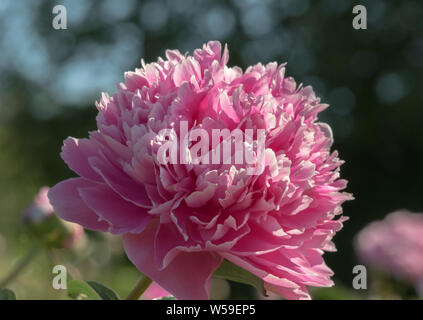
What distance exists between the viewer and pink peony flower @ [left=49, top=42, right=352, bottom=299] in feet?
1.95

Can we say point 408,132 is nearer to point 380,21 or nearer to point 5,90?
point 380,21

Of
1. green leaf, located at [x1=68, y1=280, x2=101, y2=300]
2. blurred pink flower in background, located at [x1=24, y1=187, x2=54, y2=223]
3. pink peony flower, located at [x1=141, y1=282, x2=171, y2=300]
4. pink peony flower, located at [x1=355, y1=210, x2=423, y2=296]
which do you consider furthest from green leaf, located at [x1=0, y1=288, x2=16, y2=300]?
pink peony flower, located at [x1=355, y1=210, x2=423, y2=296]

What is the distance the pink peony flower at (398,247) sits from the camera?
1.55 m

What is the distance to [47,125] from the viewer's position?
8617mm

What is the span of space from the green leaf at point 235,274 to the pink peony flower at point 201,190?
0.05 feet

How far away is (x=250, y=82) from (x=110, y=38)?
835 centimetres

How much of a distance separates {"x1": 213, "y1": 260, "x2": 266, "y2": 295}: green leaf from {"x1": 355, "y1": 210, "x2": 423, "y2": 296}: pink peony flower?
95 cm

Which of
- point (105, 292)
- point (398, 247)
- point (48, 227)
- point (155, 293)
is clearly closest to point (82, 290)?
point (105, 292)

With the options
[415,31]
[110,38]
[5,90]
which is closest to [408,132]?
[415,31]

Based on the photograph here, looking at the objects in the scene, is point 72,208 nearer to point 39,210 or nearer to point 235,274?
point 235,274

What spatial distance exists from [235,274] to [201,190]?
100 mm

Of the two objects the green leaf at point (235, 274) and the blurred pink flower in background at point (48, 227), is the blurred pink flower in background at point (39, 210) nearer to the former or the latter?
the blurred pink flower in background at point (48, 227)

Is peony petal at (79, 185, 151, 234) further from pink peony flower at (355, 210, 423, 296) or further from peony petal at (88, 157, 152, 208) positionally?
pink peony flower at (355, 210, 423, 296)

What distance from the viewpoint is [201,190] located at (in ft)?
2.02
